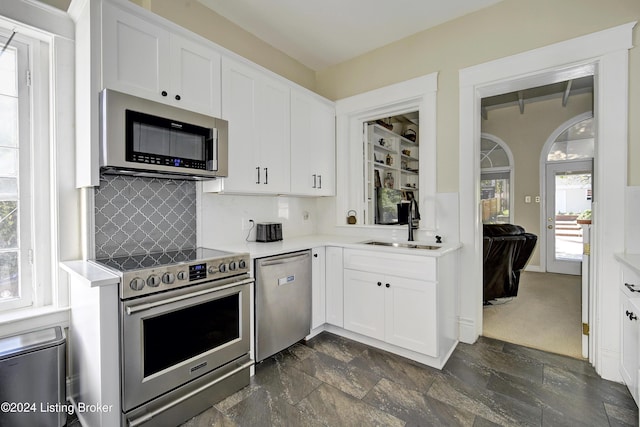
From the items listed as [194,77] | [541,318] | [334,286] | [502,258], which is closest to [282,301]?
[334,286]

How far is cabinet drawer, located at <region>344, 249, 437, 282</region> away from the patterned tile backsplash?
55.4 inches

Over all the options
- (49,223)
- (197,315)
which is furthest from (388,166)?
(49,223)

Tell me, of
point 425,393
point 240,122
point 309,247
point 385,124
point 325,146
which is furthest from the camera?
point 385,124

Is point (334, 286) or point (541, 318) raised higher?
point (334, 286)

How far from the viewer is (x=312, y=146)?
3334 mm

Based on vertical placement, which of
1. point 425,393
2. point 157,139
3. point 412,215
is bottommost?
point 425,393

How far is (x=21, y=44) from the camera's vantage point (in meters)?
1.90

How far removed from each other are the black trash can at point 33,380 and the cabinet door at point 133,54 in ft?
4.93

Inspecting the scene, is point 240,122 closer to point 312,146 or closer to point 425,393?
point 312,146

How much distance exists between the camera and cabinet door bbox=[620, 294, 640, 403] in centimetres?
170

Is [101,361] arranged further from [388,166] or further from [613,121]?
[388,166]

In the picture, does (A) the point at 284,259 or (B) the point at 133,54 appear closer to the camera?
(B) the point at 133,54

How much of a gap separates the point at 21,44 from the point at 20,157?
0.70 m

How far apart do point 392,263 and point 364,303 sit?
1.57 ft
